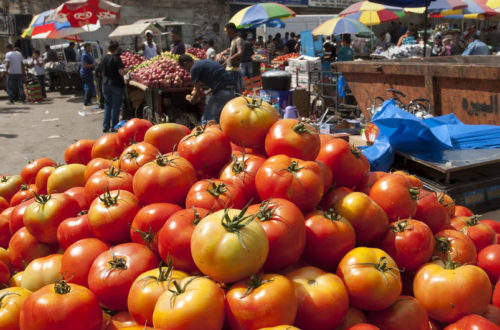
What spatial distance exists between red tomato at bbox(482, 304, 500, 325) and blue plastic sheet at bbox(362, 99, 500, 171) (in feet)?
8.71

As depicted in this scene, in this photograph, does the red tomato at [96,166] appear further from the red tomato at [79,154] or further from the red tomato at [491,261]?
the red tomato at [491,261]

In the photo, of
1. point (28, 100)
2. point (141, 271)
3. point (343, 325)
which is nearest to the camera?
point (343, 325)

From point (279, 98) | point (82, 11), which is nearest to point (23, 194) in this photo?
point (279, 98)

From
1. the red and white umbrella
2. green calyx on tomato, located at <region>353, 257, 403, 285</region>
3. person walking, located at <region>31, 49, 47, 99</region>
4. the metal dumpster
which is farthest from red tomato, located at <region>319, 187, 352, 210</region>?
person walking, located at <region>31, 49, 47, 99</region>

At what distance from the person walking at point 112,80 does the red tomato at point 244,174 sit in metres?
8.70

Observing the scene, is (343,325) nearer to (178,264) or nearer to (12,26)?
(178,264)

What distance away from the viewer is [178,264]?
5.70ft

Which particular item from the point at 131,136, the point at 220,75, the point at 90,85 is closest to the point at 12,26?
the point at 90,85

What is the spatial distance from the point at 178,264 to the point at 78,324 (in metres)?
0.44

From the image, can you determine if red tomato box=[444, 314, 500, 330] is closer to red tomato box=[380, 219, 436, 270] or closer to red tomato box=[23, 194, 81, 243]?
red tomato box=[380, 219, 436, 270]

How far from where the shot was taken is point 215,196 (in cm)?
190

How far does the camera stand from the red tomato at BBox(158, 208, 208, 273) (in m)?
Result: 1.70

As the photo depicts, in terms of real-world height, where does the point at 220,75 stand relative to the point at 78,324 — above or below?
above

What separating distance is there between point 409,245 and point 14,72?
17.2m
